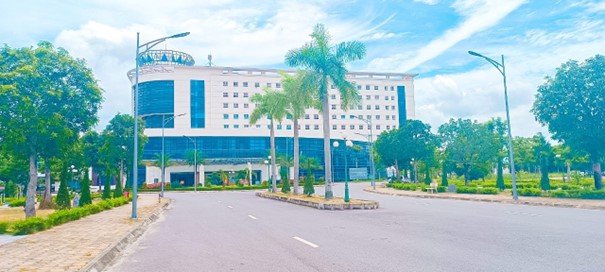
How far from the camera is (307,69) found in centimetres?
3138

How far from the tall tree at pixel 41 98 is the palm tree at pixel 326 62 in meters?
13.4

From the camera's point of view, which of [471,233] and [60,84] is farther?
[60,84]

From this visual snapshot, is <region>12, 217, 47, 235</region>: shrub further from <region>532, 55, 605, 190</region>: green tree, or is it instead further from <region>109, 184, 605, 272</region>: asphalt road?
<region>532, 55, 605, 190</region>: green tree

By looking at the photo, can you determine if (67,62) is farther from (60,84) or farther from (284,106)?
(284,106)

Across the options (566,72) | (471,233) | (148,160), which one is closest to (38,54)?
(471,233)

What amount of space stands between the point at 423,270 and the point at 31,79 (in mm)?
19965

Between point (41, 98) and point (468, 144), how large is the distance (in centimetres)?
4730

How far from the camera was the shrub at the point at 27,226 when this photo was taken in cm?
1505

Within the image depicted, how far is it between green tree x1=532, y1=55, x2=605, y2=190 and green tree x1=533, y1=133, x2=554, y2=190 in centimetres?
328

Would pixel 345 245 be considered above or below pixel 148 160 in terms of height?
below

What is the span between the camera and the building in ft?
276

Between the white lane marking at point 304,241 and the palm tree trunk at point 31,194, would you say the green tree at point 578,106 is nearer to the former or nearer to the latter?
the white lane marking at point 304,241

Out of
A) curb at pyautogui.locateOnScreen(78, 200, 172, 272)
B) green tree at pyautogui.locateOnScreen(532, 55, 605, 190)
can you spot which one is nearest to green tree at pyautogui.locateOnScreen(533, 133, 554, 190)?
green tree at pyautogui.locateOnScreen(532, 55, 605, 190)

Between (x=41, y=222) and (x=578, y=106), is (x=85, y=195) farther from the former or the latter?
(x=578, y=106)
